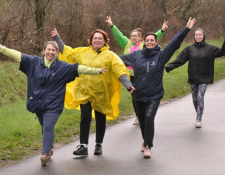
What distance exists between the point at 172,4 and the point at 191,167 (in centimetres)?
2915

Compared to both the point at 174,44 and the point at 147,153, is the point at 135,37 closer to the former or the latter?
the point at 174,44

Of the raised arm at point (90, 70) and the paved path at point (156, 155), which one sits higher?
the raised arm at point (90, 70)

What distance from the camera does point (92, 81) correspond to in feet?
24.7

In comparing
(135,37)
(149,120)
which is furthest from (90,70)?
(135,37)

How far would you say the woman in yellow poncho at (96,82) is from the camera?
7512mm

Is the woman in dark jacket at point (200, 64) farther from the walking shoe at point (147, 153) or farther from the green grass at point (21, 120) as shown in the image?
the walking shoe at point (147, 153)

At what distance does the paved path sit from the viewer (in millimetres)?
6723

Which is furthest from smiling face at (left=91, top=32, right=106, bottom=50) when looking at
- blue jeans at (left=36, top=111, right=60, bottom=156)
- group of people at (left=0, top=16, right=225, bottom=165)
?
blue jeans at (left=36, top=111, right=60, bottom=156)

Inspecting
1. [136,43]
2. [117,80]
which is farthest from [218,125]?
[117,80]

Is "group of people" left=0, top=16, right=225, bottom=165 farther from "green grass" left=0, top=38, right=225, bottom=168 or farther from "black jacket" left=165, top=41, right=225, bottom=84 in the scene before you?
"black jacket" left=165, top=41, right=225, bottom=84

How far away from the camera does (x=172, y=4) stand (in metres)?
35.1

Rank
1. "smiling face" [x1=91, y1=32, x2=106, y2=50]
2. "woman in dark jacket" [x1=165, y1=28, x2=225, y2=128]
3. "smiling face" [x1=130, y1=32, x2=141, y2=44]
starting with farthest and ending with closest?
"woman in dark jacket" [x1=165, y1=28, x2=225, y2=128]
"smiling face" [x1=130, y1=32, x2=141, y2=44]
"smiling face" [x1=91, y1=32, x2=106, y2=50]

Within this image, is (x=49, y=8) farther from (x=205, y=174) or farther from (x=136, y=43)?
(x=205, y=174)

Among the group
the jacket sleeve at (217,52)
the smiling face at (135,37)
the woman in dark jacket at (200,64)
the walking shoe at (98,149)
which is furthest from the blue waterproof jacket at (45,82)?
the jacket sleeve at (217,52)
